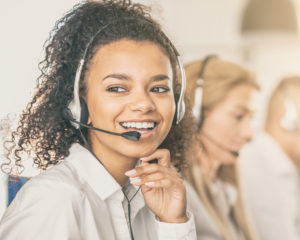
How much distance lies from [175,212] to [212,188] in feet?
2.24

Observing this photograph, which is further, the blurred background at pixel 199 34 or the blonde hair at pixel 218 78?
→ the blonde hair at pixel 218 78

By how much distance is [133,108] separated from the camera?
2.38ft

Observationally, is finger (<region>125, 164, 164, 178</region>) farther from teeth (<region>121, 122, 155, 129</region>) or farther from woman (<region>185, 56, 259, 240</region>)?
woman (<region>185, 56, 259, 240</region>)

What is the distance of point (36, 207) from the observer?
0.65 m

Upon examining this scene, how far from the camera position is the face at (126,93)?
720 millimetres

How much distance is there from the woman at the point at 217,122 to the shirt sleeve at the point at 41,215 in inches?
28.1

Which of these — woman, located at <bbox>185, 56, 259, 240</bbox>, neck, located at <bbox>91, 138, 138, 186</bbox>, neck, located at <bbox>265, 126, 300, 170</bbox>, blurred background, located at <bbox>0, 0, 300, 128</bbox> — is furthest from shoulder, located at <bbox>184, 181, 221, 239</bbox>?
neck, located at <bbox>265, 126, 300, 170</bbox>

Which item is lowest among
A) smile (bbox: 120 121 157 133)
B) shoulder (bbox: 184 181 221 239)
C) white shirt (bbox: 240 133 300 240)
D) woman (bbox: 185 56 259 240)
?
white shirt (bbox: 240 133 300 240)

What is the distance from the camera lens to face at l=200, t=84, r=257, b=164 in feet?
4.69

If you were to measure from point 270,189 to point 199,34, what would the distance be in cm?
130

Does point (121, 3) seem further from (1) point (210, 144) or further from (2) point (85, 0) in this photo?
(1) point (210, 144)

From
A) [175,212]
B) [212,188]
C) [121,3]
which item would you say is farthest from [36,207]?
[212,188]

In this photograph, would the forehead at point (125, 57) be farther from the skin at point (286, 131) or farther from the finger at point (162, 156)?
the skin at point (286, 131)

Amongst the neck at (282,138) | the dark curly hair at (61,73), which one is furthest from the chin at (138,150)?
the neck at (282,138)
